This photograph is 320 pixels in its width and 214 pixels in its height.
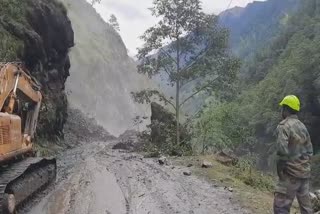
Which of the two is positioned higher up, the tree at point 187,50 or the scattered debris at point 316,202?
the tree at point 187,50

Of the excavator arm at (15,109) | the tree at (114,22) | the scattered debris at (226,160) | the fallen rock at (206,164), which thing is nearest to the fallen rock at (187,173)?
the fallen rock at (206,164)

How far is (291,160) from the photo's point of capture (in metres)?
7.14

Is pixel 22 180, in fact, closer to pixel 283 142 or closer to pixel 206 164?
pixel 283 142

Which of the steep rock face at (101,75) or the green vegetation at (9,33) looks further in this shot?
the steep rock face at (101,75)

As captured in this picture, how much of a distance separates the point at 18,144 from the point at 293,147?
6160 mm

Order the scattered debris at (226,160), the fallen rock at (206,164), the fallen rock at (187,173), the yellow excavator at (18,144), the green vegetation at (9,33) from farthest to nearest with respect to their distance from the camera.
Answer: the green vegetation at (9,33), the scattered debris at (226,160), the fallen rock at (206,164), the fallen rock at (187,173), the yellow excavator at (18,144)

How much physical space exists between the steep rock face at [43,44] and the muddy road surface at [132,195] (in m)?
8.07

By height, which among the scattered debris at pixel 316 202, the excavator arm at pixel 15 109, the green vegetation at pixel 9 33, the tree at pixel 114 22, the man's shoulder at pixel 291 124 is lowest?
the scattered debris at pixel 316 202

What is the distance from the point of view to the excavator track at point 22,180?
28.2ft

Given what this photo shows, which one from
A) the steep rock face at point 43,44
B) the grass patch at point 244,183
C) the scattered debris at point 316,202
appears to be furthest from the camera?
the steep rock face at point 43,44

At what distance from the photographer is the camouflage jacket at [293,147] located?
23.2 ft

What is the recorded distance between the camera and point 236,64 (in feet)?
88.6

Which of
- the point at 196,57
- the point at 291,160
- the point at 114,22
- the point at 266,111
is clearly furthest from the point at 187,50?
the point at 114,22

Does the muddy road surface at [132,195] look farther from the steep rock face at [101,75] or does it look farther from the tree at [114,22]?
the tree at [114,22]
